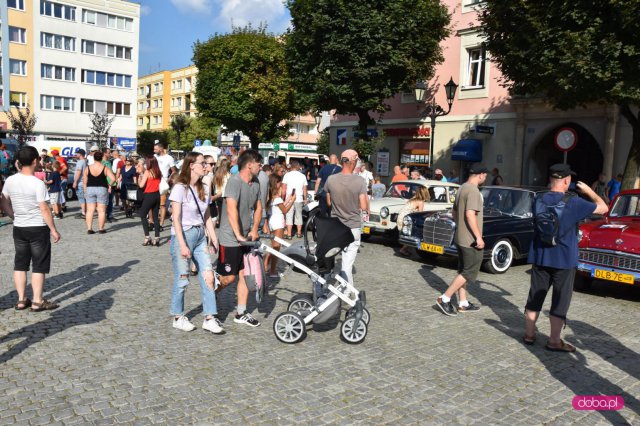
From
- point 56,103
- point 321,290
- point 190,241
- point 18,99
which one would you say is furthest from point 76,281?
point 56,103

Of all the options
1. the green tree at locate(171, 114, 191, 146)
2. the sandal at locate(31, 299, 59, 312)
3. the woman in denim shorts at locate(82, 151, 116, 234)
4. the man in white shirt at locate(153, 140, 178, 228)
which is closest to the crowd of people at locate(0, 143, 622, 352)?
the sandal at locate(31, 299, 59, 312)

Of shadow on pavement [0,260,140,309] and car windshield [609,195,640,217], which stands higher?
car windshield [609,195,640,217]

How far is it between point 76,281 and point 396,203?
7.39 meters

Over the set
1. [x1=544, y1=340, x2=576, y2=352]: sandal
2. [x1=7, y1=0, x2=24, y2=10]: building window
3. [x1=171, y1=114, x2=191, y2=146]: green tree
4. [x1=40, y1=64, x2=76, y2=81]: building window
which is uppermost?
[x1=7, y1=0, x2=24, y2=10]: building window

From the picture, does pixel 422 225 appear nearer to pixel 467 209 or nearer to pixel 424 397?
pixel 467 209

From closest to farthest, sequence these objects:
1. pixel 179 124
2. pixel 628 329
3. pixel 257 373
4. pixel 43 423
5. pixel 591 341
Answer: pixel 43 423
pixel 257 373
pixel 591 341
pixel 628 329
pixel 179 124

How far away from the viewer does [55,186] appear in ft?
49.1

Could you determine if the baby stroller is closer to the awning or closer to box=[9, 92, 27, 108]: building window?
the awning

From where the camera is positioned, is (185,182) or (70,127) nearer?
(185,182)

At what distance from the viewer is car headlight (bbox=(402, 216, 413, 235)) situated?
35.7 feet

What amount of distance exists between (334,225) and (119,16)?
189 feet

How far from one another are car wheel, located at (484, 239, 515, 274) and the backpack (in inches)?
182

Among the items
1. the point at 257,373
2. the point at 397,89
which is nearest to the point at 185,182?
the point at 257,373

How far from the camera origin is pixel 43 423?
367 cm
